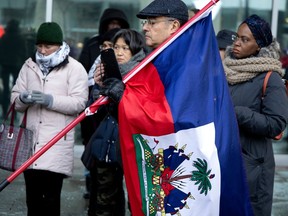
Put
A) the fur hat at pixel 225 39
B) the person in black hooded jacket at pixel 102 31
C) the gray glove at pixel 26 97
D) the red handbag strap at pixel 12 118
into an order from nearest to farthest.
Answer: the gray glove at pixel 26 97 < the red handbag strap at pixel 12 118 < the fur hat at pixel 225 39 < the person in black hooded jacket at pixel 102 31

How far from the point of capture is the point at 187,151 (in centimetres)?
371

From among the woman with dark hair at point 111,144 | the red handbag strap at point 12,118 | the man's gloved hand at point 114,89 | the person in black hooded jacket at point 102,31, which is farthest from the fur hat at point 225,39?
the man's gloved hand at point 114,89

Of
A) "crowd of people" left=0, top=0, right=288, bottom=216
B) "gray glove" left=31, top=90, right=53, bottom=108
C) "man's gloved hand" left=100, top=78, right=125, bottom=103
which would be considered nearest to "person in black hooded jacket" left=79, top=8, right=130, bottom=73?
"crowd of people" left=0, top=0, right=288, bottom=216

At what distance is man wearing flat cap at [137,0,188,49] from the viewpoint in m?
3.98

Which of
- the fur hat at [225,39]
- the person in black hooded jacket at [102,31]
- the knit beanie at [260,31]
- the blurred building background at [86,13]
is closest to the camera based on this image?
the knit beanie at [260,31]

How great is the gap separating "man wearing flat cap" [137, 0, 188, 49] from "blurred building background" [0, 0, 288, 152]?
4784 millimetres

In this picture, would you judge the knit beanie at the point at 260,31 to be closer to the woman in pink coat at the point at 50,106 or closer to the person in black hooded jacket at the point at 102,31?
the woman in pink coat at the point at 50,106

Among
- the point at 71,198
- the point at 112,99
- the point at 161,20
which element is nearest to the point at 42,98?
the point at 112,99

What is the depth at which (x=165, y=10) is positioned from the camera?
3975mm

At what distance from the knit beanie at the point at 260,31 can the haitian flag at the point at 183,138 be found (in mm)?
454

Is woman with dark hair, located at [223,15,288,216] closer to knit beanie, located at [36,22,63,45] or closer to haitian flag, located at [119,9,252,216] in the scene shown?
haitian flag, located at [119,9,252,216]

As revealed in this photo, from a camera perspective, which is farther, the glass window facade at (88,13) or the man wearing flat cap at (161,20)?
the glass window facade at (88,13)

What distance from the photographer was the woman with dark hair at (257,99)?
4078mm

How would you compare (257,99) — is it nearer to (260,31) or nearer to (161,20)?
(260,31)
